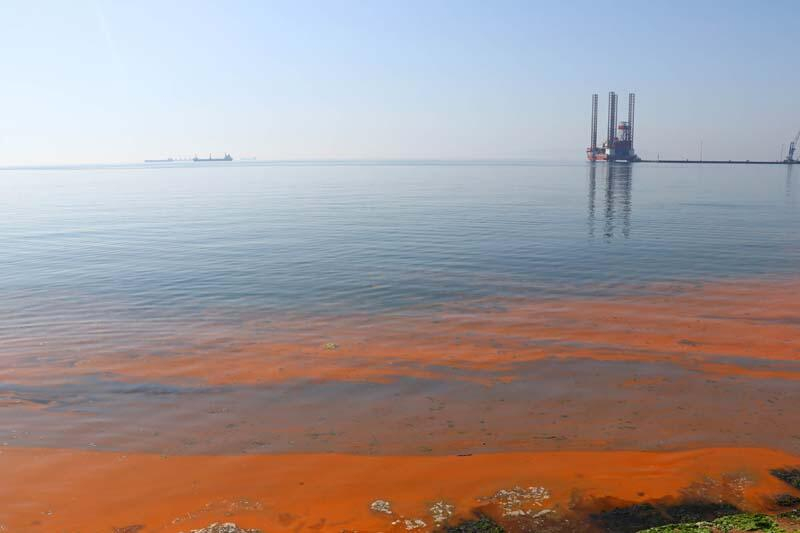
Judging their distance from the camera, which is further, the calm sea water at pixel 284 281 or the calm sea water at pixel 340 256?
the calm sea water at pixel 340 256

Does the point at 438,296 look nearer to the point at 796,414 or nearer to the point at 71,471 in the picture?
the point at 796,414

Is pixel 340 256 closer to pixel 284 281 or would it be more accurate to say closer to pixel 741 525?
pixel 284 281

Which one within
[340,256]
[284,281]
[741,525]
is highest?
[340,256]


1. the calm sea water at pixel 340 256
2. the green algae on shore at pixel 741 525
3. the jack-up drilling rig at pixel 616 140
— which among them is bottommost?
the green algae on shore at pixel 741 525

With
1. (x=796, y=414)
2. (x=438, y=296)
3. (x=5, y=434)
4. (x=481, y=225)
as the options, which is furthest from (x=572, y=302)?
(x=481, y=225)

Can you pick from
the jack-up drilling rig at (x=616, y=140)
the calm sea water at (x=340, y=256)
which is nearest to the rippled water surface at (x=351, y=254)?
the calm sea water at (x=340, y=256)

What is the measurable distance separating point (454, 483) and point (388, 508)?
915 mm

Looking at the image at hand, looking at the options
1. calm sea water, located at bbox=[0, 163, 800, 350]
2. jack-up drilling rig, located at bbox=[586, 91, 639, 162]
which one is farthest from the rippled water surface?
jack-up drilling rig, located at bbox=[586, 91, 639, 162]

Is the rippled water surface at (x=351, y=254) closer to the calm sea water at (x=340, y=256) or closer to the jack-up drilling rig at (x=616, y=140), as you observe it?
the calm sea water at (x=340, y=256)

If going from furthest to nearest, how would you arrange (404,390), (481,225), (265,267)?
(481,225) < (265,267) < (404,390)

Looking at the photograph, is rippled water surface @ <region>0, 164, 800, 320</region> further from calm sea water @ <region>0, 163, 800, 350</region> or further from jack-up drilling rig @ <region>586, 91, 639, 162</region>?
jack-up drilling rig @ <region>586, 91, 639, 162</region>

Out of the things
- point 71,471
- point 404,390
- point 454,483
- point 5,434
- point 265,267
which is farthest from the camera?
point 265,267

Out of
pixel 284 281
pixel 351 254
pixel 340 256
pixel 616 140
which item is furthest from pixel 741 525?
pixel 616 140

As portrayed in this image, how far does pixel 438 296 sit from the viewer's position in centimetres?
1659
